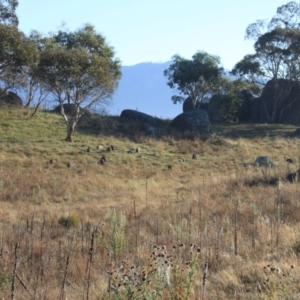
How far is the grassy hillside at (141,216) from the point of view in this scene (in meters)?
5.14

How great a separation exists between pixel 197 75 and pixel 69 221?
42.3 m

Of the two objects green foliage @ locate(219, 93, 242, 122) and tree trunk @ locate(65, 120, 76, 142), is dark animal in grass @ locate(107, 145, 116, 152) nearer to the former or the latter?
tree trunk @ locate(65, 120, 76, 142)

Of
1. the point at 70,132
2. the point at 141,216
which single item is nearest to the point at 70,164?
the point at 70,132

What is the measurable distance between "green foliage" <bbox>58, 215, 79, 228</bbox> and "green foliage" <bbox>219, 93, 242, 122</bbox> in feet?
117

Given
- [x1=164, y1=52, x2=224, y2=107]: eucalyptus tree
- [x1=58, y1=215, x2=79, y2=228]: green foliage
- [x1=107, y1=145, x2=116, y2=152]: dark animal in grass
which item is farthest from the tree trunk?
[x1=164, y1=52, x2=224, y2=107]: eucalyptus tree

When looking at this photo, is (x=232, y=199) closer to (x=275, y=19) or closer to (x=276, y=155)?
(x=276, y=155)

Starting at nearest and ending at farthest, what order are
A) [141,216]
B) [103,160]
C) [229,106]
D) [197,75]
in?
[141,216], [103,160], [229,106], [197,75]

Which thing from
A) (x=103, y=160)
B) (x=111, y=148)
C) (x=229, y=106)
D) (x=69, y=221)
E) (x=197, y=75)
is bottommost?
(x=69, y=221)

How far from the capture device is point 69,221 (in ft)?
34.8

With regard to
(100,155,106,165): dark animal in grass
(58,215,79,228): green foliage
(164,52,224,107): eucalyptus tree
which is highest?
(164,52,224,107): eucalyptus tree

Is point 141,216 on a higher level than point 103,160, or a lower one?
lower

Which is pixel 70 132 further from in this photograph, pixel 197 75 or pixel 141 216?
pixel 197 75

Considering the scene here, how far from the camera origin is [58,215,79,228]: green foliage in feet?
34.5

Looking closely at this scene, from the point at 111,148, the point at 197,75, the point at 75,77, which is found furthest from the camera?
the point at 197,75
